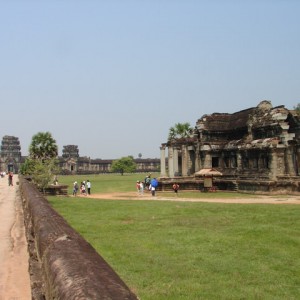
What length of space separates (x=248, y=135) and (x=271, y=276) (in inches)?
1137

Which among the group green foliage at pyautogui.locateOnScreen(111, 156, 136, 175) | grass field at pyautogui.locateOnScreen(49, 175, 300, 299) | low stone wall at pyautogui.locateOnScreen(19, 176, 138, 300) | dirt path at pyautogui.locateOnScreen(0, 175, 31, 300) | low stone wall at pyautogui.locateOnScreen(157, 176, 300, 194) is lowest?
grass field at pyautogui.locateOnScreen(49, 175, 300, 299)

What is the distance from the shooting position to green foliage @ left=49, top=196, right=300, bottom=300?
698 centimetres

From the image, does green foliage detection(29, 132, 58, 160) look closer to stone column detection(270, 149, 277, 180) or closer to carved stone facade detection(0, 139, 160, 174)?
stone column detection(270, 149, 277, 180)

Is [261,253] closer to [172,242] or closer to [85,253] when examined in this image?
[172,242]

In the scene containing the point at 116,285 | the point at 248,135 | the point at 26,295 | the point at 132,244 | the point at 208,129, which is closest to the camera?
the point at 116,285

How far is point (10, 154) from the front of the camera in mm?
125938

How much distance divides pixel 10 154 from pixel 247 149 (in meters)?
104

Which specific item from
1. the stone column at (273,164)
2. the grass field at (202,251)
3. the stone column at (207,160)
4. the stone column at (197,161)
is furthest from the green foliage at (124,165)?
the grass field at (202,251)

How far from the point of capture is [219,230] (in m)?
12.4

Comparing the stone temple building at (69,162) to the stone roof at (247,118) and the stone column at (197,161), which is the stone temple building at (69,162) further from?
the stone roof at (247,118)

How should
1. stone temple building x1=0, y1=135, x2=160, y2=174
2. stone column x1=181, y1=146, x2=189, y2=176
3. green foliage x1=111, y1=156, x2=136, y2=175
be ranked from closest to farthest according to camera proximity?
1. stone column x1=181, y1=146, x2=189, y2=176
2. green foliage x1=111, y1=156, x2=136, y2=175
3. stone temple building x1=0, y1=135, x2=160, y2=174

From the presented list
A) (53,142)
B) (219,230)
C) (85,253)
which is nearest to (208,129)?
(53,142)

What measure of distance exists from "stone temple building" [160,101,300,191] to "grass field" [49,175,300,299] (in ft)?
46.3

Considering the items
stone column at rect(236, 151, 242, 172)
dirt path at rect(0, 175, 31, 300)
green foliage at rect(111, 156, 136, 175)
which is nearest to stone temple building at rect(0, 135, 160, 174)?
green foliage at rect(111, 156, 136, 175)
